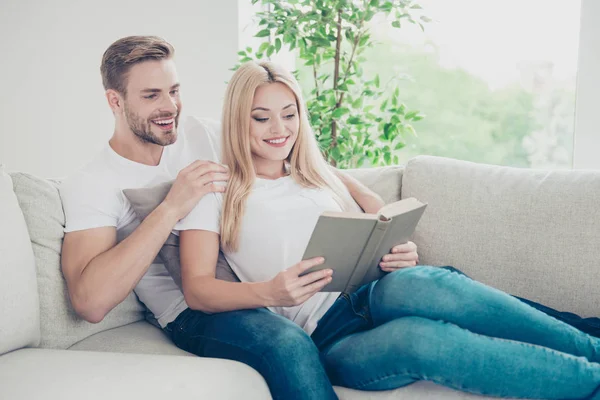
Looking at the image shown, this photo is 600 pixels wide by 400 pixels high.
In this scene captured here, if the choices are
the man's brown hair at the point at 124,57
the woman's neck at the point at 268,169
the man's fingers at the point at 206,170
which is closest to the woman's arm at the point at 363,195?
the woman's neck at the point at 268,169

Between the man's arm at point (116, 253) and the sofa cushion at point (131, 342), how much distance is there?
86 millimetres

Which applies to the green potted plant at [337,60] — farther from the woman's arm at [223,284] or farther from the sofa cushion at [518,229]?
the woman's arm at [223,284]

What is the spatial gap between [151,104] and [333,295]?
747 mm

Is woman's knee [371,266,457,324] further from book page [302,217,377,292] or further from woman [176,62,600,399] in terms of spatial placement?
book page [302,217,377,292]

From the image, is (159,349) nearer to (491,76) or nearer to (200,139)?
(200,139)

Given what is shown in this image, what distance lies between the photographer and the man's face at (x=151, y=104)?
189cm

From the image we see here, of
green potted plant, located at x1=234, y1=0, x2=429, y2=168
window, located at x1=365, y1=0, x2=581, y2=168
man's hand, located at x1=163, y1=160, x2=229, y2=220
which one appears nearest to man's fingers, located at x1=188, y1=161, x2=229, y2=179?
man's hand, located at x1=163, y1=160, x2=229, y2=220

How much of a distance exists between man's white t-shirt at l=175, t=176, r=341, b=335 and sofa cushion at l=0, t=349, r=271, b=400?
0.33m

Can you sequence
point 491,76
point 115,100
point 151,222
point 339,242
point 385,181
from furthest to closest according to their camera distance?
point 491,76 → point 385,181 → point 115,100 → point 151,222 → point 339,242

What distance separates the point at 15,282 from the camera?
1.54 meters

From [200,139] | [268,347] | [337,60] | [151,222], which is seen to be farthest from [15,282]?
[337,60]

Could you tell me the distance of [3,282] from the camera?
4.97 feet

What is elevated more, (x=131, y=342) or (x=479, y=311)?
(x=479, y=311)

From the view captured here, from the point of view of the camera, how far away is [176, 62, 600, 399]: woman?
1394mm
